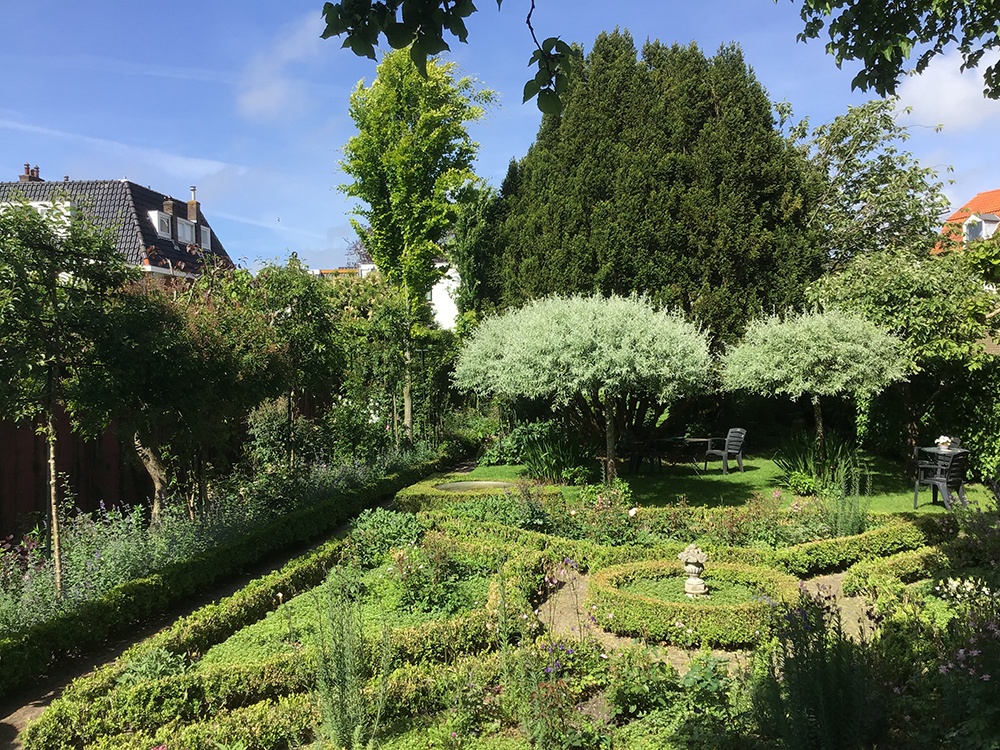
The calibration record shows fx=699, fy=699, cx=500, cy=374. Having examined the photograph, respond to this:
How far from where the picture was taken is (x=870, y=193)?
59.9ft

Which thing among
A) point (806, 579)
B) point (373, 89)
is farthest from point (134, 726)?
point (373, 89)

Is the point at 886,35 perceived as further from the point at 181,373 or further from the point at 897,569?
the point at 181,373

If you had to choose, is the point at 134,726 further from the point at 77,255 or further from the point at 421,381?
the point at 421,381

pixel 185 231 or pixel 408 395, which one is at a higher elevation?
pixel 185 231

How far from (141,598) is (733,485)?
9.52 m

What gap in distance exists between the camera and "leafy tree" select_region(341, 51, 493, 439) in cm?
2172

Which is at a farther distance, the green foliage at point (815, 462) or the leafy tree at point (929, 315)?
the green foliage at point (815, 462)

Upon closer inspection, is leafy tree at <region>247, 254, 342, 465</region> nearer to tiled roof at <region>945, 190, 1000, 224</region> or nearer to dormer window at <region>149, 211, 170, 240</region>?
dormer window at <region>149, 211, 170, 240</region>

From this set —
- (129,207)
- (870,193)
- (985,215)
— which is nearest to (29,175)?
(129,207)

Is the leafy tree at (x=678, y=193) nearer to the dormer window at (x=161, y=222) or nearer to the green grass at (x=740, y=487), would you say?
the green grass at (x=740, y=487)

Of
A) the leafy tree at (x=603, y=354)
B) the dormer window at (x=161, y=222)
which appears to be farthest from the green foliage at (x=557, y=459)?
the dormer window at (x=161, y=222)

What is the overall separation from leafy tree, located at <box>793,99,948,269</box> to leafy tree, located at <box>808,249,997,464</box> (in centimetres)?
585

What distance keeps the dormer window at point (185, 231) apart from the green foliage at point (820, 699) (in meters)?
26.1

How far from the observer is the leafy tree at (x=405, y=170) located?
21719mm
